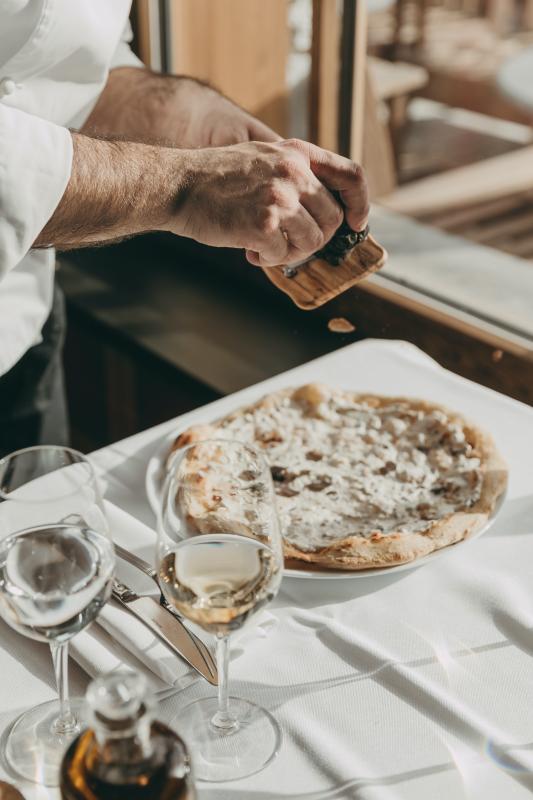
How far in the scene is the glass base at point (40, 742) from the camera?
0.83 metres

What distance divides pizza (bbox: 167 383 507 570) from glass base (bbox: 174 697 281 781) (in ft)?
0.67

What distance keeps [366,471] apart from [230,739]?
44 centimetres

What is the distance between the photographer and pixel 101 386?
2.79 metres

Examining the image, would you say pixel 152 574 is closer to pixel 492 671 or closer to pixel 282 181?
pixel 492 671

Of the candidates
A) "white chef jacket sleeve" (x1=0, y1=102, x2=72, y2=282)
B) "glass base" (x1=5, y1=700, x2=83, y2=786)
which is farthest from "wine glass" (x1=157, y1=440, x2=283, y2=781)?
"white chef jacket sleeve" (x1=0, y1=102, x2=72, y2=282)

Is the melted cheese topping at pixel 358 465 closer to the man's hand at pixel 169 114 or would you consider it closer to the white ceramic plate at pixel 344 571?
the white ceramic plate at pixel 344 571

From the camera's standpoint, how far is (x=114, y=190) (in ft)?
3.61

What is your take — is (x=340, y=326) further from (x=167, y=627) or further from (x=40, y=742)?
(x=40, y=742)

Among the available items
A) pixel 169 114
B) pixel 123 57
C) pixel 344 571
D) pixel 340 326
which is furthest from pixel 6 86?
pixel 344 571

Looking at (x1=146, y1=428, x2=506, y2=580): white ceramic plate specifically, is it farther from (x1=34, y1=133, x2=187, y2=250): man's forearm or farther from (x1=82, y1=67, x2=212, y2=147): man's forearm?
(x1=82, y1=67, x2=212, y2=147): man's forearm

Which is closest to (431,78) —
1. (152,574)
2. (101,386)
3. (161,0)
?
(161,0)

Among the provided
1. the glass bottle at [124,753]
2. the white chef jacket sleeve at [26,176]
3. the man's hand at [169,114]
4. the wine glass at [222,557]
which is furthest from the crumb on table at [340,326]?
the glass bottle at [124,753]

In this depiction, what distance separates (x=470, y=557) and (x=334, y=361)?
519mm

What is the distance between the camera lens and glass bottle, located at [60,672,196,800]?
1.87ft
